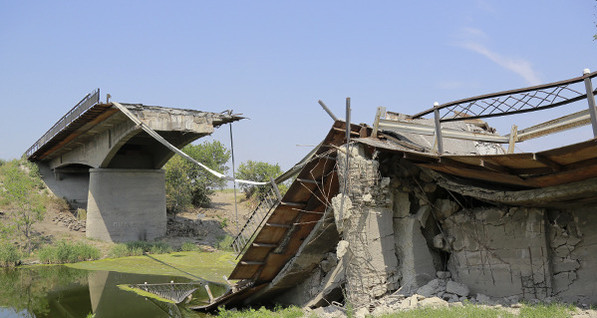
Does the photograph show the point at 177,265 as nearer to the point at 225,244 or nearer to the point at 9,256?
the point at 225,244

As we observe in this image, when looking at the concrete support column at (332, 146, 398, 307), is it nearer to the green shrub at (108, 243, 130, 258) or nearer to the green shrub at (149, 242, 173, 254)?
the green shrub at (149, 242, 173, 254)

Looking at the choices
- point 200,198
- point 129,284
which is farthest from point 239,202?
point 129,284

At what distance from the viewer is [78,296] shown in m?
15.3

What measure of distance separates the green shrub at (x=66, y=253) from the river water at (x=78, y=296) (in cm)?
169

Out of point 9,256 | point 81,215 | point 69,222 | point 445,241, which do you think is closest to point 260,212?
point 445,241

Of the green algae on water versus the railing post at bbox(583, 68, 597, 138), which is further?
the green algae on water

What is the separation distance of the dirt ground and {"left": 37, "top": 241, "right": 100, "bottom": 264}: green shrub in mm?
910

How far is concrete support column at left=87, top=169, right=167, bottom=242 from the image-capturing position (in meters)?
25.4

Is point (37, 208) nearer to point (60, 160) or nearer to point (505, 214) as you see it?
point (60, 160)

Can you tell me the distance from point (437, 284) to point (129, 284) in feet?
36.1

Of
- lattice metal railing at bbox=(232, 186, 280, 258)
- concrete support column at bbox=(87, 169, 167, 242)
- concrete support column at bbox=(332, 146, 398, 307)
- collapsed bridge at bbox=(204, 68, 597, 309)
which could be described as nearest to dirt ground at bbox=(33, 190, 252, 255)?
concrete support column at bbox=(87, 169, 167, 242)

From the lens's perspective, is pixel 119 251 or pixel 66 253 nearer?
pixel 66 253

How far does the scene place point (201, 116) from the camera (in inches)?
850

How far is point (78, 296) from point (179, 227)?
13.6 m
